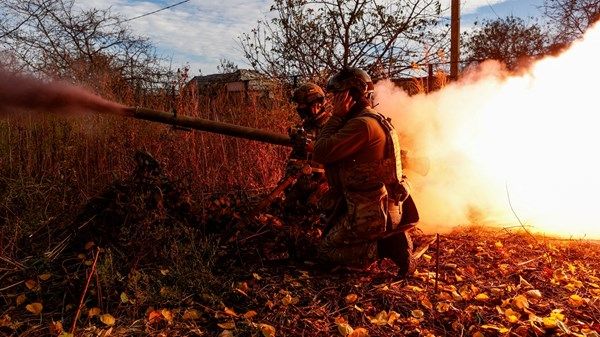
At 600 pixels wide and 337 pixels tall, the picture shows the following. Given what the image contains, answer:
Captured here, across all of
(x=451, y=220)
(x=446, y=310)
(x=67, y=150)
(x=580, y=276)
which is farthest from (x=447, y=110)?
(x=67, y=150)

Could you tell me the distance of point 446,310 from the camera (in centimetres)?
407

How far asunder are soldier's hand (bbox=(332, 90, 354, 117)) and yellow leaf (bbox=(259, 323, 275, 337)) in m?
2.17

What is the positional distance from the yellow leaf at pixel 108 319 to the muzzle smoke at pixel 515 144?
4.87 metres

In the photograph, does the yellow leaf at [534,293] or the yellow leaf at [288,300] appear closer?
the yellow leaf at [288,300]

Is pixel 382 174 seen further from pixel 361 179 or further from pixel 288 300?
pixel 288 300

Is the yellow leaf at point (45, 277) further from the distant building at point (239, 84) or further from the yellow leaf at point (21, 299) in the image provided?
the distant building at point (239, 84)

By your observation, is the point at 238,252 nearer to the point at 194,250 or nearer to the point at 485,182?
the point at 194,250

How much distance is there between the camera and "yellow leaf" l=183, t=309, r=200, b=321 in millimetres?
3811

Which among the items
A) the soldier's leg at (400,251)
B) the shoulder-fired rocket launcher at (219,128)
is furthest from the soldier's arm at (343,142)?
the shoulder-fired rocket launcher at (219,128)

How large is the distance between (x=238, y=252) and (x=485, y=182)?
17.0ft

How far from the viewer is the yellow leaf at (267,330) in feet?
11.7

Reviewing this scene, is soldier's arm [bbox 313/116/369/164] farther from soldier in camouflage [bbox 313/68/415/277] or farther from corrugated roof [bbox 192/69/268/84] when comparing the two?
corrugated roof [bbox 192/69/268/84]

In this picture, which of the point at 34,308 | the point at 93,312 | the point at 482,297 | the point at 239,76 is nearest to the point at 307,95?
the point at 482,297

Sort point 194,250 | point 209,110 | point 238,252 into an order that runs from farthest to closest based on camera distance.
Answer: point 209,110 → point 238,252 → point 194,250
